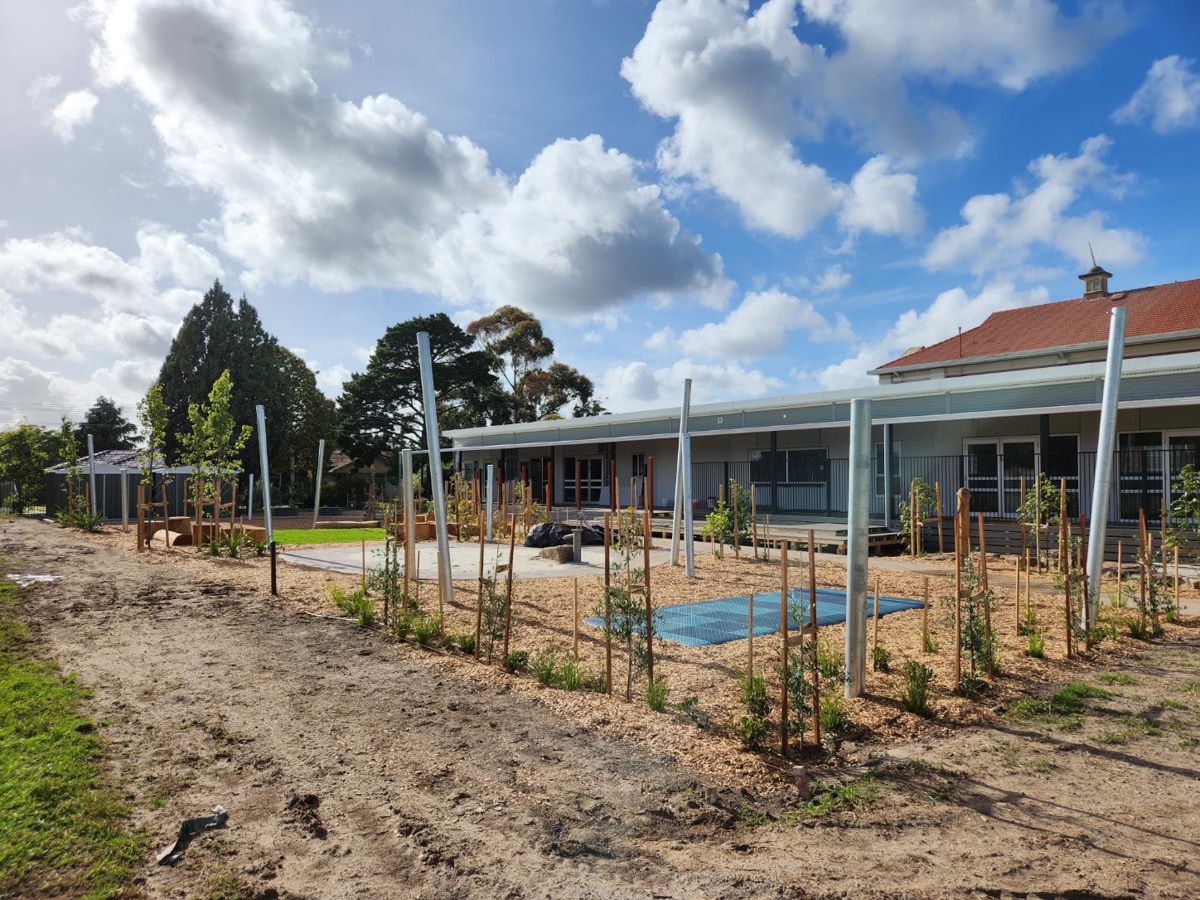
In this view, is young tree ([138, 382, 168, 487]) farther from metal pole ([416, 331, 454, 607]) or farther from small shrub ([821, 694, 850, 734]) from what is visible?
small shrub ([821, 694, 850, 734])

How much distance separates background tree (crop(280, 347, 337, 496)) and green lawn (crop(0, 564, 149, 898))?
123ft

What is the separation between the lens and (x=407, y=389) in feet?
146

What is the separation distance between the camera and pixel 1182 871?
3.19 m

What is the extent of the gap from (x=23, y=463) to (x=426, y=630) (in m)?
38.2

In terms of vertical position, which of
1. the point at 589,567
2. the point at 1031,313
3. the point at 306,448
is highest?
the point at 1031,313

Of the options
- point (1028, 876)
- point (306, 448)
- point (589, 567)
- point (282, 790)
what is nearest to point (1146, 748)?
point (1028, 876)

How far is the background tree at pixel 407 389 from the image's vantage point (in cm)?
4331

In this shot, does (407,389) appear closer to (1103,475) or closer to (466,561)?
(466,561)

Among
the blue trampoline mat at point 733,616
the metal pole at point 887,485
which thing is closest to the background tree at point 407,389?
the metal pole at point 887,485

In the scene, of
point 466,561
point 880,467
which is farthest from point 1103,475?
point 880,467

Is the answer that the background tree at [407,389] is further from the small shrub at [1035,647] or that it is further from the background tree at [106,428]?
the small shrub at [1035,647]

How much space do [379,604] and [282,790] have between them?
18.6 feet

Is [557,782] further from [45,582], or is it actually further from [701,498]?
[701,498]

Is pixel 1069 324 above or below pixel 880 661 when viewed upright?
above
